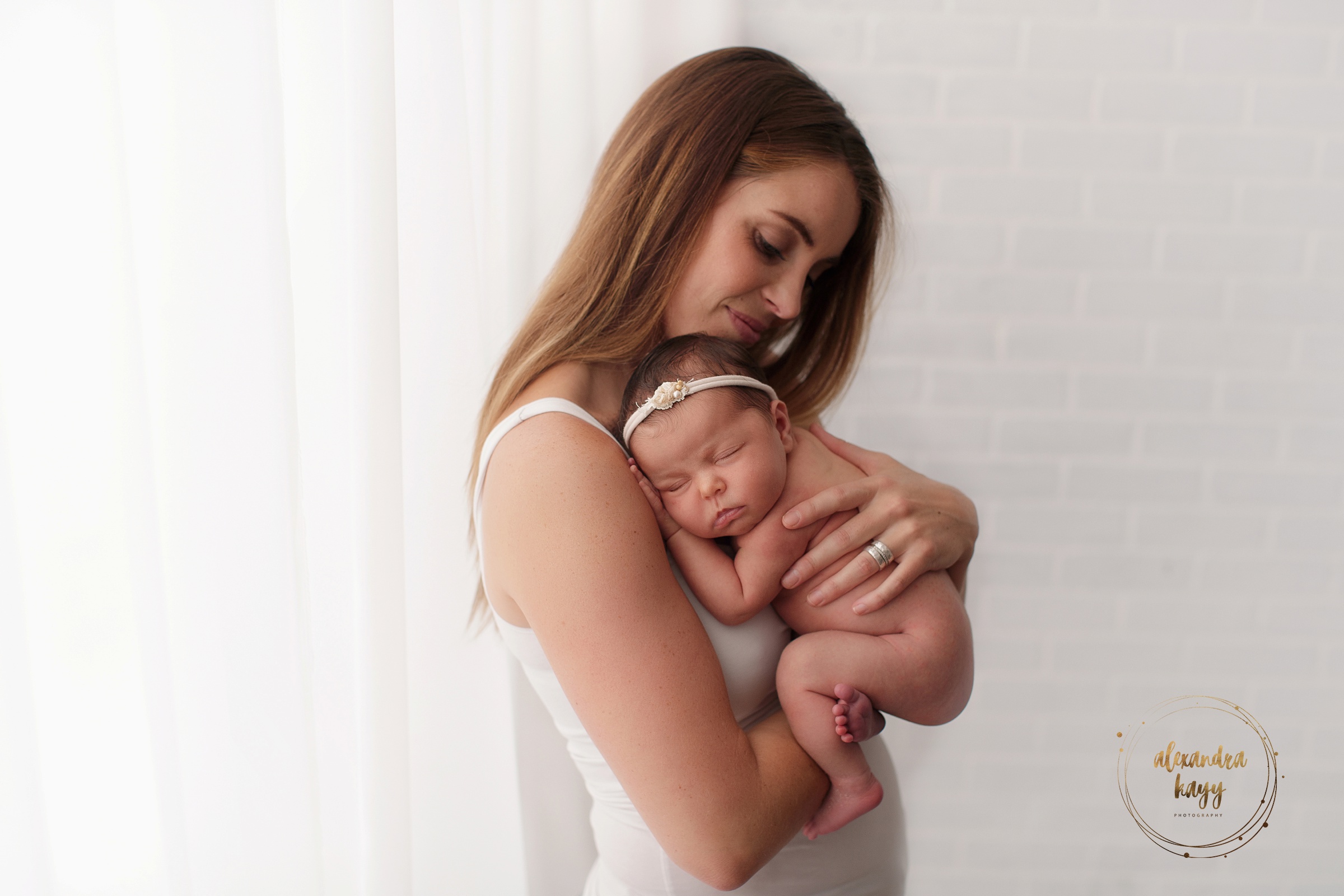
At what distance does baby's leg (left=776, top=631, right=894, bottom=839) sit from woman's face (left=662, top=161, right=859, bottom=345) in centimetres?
50

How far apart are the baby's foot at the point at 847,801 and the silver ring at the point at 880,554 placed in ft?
0.91

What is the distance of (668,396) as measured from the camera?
103cm

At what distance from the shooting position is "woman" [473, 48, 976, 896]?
2.73 feet

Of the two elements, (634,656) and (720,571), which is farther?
(720,571)

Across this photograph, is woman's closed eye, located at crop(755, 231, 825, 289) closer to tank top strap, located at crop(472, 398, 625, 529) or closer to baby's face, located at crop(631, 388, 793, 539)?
baby's face, located at crop(631, 388, 793, 539)

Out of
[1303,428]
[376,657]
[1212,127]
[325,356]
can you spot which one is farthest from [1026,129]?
[376,657]

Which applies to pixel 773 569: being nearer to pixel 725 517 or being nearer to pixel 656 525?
pixel 725 517

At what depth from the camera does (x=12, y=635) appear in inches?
40.1

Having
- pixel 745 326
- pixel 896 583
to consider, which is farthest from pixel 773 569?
pixel 745 326

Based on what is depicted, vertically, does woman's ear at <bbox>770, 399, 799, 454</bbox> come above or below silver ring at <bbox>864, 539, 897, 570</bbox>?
above

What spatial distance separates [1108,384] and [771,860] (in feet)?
4.70

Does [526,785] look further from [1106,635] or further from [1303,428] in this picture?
[1303,428]

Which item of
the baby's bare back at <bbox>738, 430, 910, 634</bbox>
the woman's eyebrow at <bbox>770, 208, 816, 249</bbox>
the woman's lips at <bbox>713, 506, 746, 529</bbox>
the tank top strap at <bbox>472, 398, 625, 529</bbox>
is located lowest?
the baby's bare back at <bbox>738, 430, 910, 634</bbox>

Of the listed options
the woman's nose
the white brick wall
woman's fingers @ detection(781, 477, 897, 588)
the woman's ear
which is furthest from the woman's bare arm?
the white brick wall
